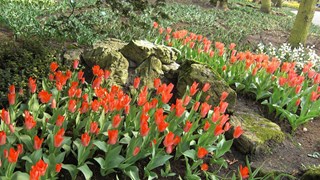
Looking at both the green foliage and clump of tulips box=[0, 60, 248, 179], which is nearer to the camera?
clump of tulips box=[0, 60, 248, 179]

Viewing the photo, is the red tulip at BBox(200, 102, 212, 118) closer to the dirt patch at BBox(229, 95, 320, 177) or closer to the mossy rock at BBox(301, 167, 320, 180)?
the dirt patch at BBox(229, 95, 320, 177)

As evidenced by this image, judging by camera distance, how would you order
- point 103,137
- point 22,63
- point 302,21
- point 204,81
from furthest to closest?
point 302,21 < point 204,81 < point 22,63 < point 103,137

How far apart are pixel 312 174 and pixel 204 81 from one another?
5.63ft

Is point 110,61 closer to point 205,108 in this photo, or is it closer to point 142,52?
point 142,52

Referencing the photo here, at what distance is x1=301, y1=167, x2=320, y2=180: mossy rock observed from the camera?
3793 millimetres

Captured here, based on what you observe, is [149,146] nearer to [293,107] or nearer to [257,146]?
[257,146]

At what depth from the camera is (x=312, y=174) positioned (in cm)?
384

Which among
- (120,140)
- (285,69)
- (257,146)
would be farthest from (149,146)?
(285,69)

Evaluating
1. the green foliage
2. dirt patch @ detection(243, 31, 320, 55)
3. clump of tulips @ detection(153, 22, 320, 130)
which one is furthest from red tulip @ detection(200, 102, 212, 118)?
dirt patch @ detection(243, 31, 320, 55)

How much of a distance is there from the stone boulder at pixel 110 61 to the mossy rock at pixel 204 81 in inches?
29.9

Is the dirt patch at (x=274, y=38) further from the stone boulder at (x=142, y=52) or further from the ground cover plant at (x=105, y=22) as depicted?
the stone boulder at (x=142, y=52)

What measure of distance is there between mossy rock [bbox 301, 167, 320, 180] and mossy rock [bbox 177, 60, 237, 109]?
1.26 metres

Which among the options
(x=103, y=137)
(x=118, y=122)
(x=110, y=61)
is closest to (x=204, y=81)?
(x=110, y=61)

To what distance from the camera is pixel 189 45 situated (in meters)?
6.51
